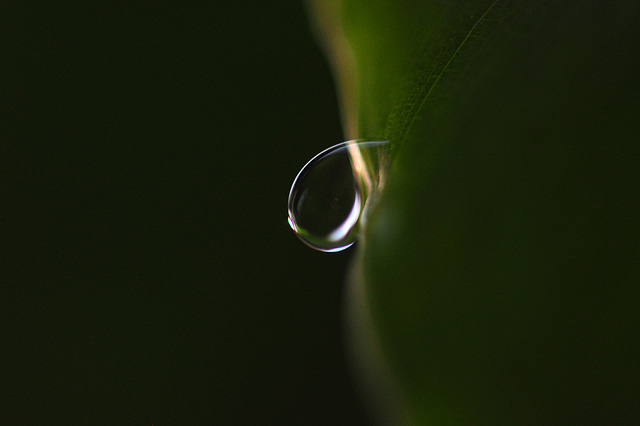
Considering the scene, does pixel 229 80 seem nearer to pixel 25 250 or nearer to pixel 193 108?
pixel 193 108

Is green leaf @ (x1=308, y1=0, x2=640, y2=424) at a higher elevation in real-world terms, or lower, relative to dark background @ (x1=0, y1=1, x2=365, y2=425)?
lower

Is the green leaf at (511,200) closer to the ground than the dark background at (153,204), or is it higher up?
closer to the ground

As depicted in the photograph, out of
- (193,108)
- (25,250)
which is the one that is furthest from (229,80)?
(25,250)

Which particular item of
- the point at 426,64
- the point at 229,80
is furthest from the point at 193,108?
the point at 426,64

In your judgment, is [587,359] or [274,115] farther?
[274,115]

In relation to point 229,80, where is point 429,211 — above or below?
below
